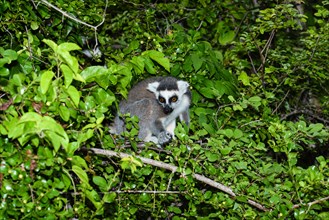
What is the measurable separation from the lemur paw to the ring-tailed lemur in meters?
0.05

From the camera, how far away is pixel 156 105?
20.7ft

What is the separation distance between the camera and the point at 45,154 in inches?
110

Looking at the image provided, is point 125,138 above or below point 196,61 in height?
below

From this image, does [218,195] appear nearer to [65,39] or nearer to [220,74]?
[220,74]

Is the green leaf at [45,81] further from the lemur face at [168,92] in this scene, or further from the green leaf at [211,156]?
the lemur face at [168,92]

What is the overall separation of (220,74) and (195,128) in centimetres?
62

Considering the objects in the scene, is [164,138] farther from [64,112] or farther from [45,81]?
[45,81]

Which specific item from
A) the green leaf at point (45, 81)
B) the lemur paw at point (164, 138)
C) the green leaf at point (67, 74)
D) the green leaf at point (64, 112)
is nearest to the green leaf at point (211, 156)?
the green leaf at point (64, 112)

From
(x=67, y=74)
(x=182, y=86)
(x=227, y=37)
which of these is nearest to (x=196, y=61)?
(x=182, y=86)

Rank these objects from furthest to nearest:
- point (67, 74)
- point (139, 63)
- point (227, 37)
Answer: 1. point (227, 37)
2. point (139, 63)
3. point (67, 74)

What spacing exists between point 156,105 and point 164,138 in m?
0.57

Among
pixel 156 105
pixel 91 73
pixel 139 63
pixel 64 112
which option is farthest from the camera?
pixel 156 105

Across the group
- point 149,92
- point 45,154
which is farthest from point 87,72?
point 149,92

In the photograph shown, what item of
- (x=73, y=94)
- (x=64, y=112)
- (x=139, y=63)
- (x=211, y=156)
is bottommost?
(x=211, y=156)
